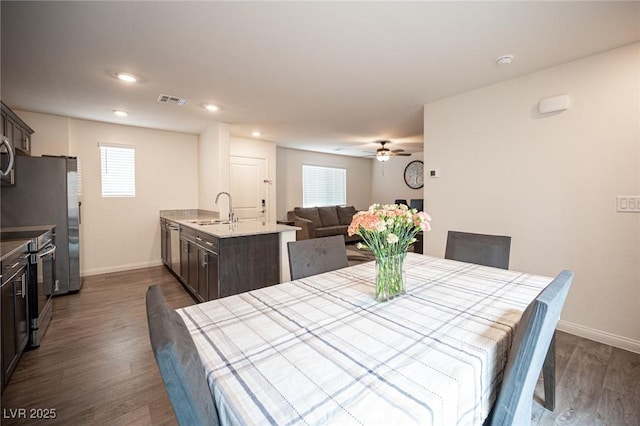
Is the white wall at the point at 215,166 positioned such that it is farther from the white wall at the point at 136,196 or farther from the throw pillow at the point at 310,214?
the throw pillow at the point at 310,214

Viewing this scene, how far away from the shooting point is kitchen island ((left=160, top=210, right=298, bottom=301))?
2.72 m

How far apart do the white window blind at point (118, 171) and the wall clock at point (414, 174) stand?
628cm

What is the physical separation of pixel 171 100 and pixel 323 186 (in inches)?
187

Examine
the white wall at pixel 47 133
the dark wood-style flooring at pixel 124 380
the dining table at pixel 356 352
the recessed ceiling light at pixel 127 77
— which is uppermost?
the recessed ceiling light at pixel 127 77

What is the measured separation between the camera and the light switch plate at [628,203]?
2156mm

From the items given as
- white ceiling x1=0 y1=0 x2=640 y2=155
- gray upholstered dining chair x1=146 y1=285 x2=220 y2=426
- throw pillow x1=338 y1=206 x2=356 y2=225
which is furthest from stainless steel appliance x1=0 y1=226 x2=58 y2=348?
throw pillow x1=338 y1=206 x2=356 y2=225

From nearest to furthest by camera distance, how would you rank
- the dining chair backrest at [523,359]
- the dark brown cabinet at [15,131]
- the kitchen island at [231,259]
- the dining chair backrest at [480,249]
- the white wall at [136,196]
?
the dining chair backrest at [523,359] < the dining chair backrest at [480,249] < the kitchen island at [231,259] < the dark brown cabinet at [15,131] < the white wall at [136,196]

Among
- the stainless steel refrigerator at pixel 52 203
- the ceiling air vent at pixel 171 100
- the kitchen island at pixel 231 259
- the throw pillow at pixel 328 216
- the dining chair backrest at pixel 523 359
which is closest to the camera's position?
the dining chair backrest at pixel 523 359

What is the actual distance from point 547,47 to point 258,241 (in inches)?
119

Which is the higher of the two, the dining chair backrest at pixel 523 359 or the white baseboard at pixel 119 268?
the dining chair backrest at pixel 523 359

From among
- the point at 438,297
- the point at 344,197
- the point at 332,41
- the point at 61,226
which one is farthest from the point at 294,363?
the point at 344,197

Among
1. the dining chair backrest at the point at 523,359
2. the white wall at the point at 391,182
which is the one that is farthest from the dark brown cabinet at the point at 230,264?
the white wall at the point at 391,182

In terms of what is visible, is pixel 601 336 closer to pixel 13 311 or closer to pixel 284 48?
pixel 284 48

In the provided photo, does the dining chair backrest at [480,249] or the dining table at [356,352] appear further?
the dining chair backrest at [480,249]
